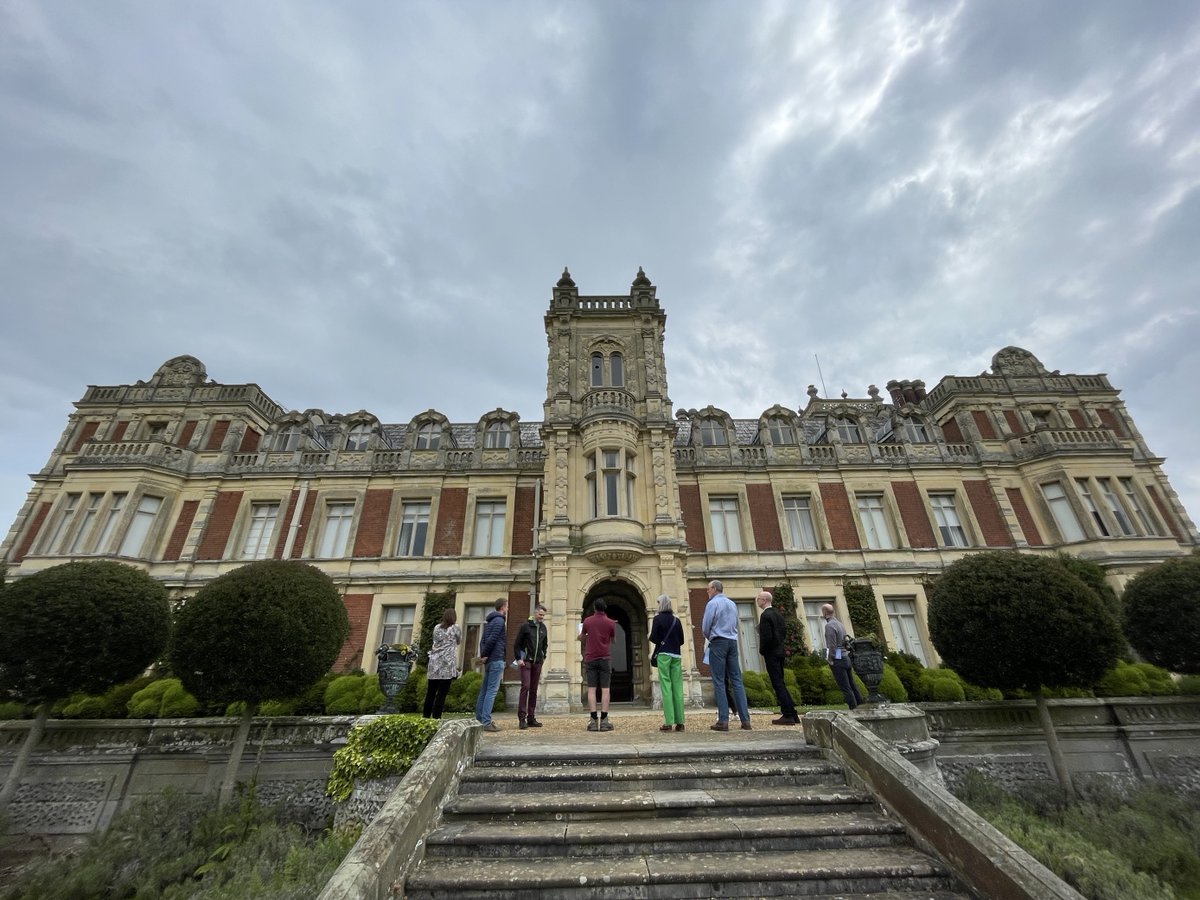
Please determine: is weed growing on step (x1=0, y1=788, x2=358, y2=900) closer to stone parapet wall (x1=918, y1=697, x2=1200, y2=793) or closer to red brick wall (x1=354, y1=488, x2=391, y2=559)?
stone parapet wall (x1=918, y1=697, x2=1200, y2=793)

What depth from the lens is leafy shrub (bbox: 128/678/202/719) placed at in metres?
11.2

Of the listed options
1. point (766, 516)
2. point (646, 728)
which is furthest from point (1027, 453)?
point (646, 728)

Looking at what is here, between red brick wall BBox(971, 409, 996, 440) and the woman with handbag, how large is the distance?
67.2 feet

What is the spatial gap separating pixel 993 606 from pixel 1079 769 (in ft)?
13.2

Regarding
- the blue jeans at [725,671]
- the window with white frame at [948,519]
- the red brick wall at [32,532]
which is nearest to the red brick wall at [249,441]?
the red brick wall at [32,532]

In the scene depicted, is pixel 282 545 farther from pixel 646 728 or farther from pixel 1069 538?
pixel 1069 538

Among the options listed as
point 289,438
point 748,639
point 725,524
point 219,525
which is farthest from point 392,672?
point 289,438

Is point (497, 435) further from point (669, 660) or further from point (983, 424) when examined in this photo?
point (983, 424)

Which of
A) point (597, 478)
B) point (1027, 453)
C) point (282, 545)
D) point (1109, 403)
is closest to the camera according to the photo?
point (597, 478)

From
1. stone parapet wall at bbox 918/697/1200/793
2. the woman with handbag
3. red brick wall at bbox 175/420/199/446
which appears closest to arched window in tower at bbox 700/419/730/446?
stone parapet wall at bbox 918/697/1200/793

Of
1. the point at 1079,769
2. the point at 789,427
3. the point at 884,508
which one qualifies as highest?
the point at 789,427

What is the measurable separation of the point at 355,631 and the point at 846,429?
21429mm

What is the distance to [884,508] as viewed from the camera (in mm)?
20703

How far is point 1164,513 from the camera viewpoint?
67.4 ft
